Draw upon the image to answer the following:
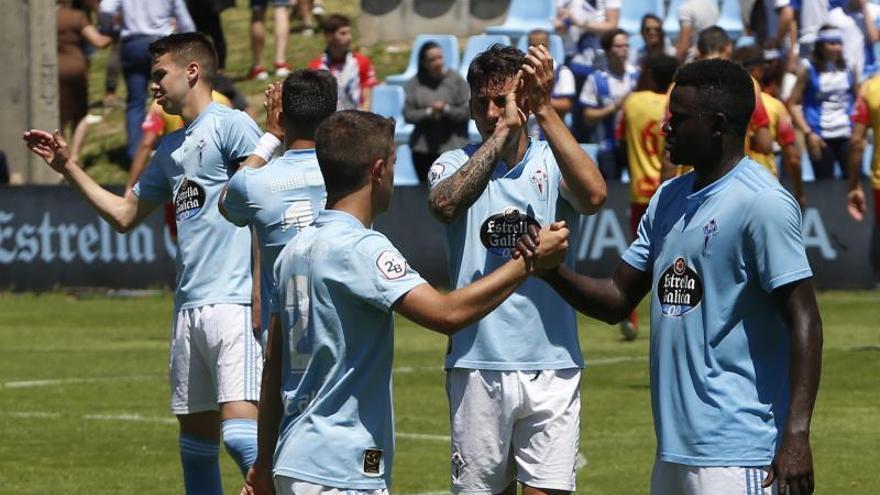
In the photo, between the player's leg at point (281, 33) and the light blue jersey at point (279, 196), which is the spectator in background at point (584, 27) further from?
the light blue jersey at point (279, 196)

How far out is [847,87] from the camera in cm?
2164

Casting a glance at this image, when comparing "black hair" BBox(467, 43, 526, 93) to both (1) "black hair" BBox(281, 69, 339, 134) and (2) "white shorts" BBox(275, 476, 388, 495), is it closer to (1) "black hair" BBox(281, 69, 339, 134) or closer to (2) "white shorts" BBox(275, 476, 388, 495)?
(1) "black hair" BBox(281, 69, 339, 134)

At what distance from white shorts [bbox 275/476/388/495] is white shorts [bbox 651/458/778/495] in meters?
0.99

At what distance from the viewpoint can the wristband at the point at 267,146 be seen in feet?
29.5

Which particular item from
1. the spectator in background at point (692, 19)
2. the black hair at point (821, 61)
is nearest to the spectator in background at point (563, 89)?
the spectator in background at point (692, 19)

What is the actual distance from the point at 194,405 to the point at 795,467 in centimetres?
435

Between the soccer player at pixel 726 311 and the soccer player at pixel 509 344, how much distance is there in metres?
1.37

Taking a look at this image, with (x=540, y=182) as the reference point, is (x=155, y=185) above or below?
below

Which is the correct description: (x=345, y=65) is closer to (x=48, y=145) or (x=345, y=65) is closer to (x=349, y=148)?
(x=48, y=145)

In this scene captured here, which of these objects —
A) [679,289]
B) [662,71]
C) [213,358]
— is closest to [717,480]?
[679,289]

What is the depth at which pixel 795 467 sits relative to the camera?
5980mm

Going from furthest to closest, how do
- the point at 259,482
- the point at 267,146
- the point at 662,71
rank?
1. the point at 662,71
2. the point at 267,146
3. the point at 259,482

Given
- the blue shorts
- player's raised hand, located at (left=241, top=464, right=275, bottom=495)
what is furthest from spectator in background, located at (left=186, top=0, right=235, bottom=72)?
player's raised hand, located at (left=241, top=464, right=275, bottom=495)

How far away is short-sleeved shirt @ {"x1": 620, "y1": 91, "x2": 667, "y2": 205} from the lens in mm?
16578
